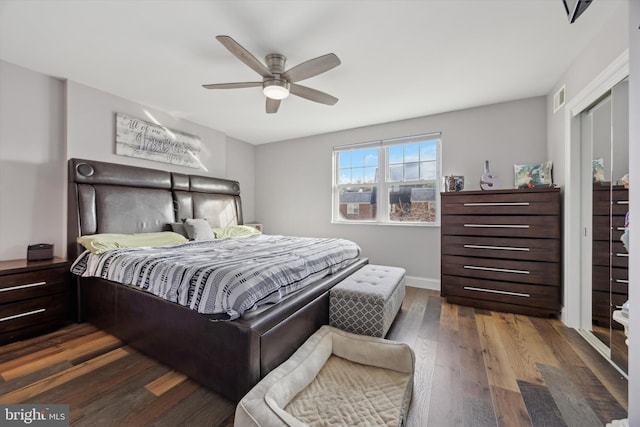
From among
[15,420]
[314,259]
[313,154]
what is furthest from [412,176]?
[15,420]

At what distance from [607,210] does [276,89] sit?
2.96 metres

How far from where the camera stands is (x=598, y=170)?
2.21 m

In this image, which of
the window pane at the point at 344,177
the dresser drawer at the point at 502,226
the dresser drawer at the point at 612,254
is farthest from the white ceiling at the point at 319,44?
the dresser drawer at the point at 612,254

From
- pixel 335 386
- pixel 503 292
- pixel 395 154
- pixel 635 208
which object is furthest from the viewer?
pixel 395 154

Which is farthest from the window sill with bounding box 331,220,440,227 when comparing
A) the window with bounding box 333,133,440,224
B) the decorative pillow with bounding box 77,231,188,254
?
the decorative pillow with bounding box 77,231,188,254

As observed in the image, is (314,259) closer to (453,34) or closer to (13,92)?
(453,34)

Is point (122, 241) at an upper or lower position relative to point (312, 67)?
lower

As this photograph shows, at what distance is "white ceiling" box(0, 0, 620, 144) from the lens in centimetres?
172

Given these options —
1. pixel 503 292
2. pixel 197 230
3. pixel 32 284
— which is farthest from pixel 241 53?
pixel 503 292

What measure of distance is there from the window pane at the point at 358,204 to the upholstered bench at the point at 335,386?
2.47 meters

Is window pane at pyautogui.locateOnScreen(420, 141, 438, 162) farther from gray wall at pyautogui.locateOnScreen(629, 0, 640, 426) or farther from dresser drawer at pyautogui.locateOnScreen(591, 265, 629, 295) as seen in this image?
gray wall at pyautogui.locateOnScreen(629, 0, 640, 426)

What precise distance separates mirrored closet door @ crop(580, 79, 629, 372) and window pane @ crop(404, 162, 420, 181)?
1.69 m

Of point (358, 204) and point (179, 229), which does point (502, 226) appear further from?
point (179, 229)

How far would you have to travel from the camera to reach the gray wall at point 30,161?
235 centimetres
